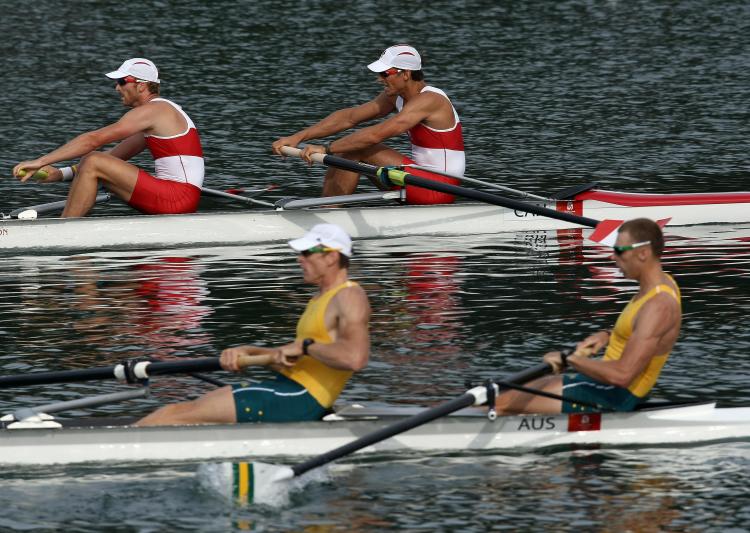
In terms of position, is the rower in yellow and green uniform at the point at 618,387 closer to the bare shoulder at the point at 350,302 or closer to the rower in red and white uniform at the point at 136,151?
the bare shoulder at the point at 350,302

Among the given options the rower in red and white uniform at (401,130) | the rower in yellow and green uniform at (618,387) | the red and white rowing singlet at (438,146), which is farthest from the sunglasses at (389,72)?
the rower in yellow and green uniform at (618,387)

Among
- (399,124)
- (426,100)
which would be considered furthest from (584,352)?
(426,100)

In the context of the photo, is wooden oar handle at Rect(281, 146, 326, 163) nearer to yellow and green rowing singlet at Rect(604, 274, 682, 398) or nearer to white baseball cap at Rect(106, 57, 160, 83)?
white baseball cap at Rect(106, 57, 160, 83)

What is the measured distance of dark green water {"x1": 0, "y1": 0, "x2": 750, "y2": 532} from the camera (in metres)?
11.6

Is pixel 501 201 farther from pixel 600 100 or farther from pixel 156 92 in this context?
pixel 600 100

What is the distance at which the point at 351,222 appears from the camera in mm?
20531

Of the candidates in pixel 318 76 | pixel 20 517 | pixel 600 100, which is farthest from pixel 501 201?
pixel 318 76

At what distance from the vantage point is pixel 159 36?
3988 cm

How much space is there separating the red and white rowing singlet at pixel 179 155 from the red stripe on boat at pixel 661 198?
438 cm

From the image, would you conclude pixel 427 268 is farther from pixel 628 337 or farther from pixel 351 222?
pixel 628 337

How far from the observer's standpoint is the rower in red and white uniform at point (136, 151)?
18.9 m

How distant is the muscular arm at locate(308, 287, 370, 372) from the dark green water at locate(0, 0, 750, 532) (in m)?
0.87

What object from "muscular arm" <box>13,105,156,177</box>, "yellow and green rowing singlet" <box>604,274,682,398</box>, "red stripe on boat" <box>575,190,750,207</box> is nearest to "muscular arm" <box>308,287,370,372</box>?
"yellow and green rowing singlet" <box>604,274,682,398</box>

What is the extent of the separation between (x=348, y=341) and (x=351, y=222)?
29.6 ft
